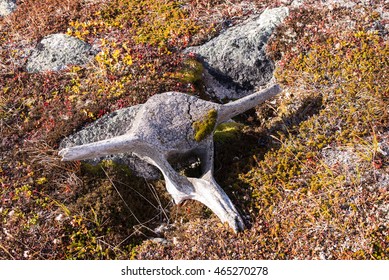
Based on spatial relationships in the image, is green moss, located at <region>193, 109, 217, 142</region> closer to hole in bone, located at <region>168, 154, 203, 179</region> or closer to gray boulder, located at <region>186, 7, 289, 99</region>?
hole in bone, located at <region>168, 154, 203, 179</region>

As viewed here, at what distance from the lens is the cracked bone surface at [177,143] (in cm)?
858

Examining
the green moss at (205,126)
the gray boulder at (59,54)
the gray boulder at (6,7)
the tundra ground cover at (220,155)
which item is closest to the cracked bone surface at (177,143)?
the green moss at (205,126)

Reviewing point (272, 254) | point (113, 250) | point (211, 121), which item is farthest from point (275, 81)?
point (113, 250)

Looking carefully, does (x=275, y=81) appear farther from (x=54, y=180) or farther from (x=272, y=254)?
(x=54, y=180)

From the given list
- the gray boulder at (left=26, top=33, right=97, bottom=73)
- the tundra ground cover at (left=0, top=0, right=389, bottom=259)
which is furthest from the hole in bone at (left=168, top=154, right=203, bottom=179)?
the gray boulder at (left=26, top=33, right=97, bottom=73)

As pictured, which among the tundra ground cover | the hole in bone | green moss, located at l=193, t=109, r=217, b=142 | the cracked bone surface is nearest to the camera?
the tundra ground cover

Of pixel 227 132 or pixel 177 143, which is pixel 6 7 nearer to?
pixel 177 143

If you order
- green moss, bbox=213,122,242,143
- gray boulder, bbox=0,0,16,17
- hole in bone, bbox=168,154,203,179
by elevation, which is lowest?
hole in bone, bbox=168,154,203,179

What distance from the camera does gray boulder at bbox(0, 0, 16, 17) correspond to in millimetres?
14562

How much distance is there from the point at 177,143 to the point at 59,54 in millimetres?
5319

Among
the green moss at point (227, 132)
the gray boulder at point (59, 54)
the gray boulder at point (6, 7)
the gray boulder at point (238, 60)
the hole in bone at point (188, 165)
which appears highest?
the gray boulder at point (6, 7)

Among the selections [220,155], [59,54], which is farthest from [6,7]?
[220,155]

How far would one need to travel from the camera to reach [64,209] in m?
8.84

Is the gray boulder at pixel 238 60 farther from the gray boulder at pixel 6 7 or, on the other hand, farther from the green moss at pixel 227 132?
the gray boulder at pixel 6 7
